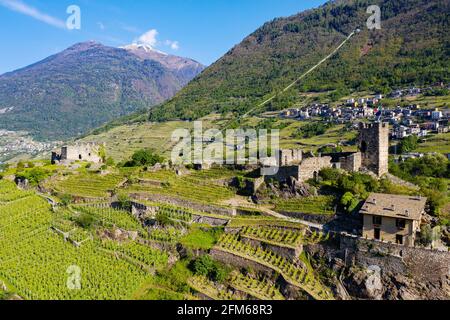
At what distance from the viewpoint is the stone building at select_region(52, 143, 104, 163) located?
56.9m

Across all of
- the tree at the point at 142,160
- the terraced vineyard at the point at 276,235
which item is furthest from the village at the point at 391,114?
the terraced vineyard at the point at 276,235

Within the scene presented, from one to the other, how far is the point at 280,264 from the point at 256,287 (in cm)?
223

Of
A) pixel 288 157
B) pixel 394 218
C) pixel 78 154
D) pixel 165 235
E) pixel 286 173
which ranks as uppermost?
pixel 78 154

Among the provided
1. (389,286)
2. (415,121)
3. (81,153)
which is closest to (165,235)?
(389,286)

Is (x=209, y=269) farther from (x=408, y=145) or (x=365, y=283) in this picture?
(x=408, y=145)

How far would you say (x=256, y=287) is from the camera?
25875 millimetres

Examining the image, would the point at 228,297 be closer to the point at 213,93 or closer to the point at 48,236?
the point at 48,236

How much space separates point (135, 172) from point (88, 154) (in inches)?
658

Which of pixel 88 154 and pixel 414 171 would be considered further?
pixel 88 154

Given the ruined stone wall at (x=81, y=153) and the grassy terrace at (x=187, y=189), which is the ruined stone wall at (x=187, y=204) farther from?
the ruined stone wall at (x=81, y=153)

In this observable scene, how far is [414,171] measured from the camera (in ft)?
156

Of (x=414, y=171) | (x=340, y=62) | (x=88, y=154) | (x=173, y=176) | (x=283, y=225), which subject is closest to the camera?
(x=283, y=225)

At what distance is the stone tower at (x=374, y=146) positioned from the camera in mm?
37688
